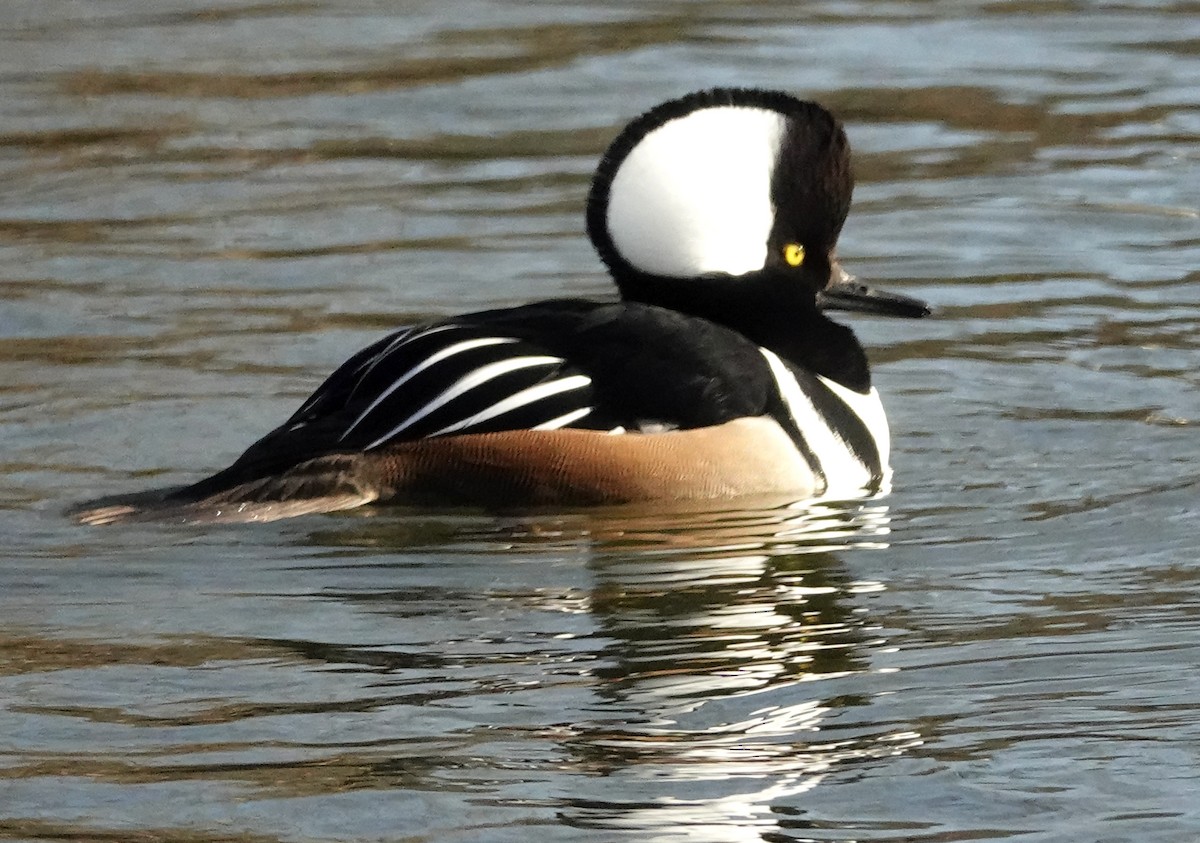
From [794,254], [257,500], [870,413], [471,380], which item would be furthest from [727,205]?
[257,500]

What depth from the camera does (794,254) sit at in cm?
719

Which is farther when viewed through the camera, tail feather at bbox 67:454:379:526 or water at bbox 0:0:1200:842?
tail feather at bbox 67:454:379:526

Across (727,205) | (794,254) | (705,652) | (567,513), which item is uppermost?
(727,205)

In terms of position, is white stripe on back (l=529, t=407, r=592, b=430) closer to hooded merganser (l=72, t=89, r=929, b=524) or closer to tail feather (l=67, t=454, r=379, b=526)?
hooded merganser (l=72, t=89, r=929, b=524)

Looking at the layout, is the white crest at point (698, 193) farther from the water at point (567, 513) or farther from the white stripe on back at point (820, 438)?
the water at point (567, 513)

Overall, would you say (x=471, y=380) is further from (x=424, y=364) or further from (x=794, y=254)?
(x=794, y=254)

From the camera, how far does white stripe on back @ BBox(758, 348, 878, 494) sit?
6.93 meters

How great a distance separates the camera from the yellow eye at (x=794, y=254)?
7175 millimetres

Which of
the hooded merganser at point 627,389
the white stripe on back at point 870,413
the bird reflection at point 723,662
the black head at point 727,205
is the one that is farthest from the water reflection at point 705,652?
the black head at point 727,205

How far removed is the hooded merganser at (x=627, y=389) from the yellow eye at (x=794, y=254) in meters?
0.10

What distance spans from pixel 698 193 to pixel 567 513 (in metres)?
0.98

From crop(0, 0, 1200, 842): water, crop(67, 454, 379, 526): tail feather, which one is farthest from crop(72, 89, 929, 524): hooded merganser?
crop(0, 0, 1200, 842): water

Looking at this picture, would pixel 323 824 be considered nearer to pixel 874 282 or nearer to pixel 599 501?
pixel 599 501

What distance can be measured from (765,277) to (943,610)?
1511 millimetres
